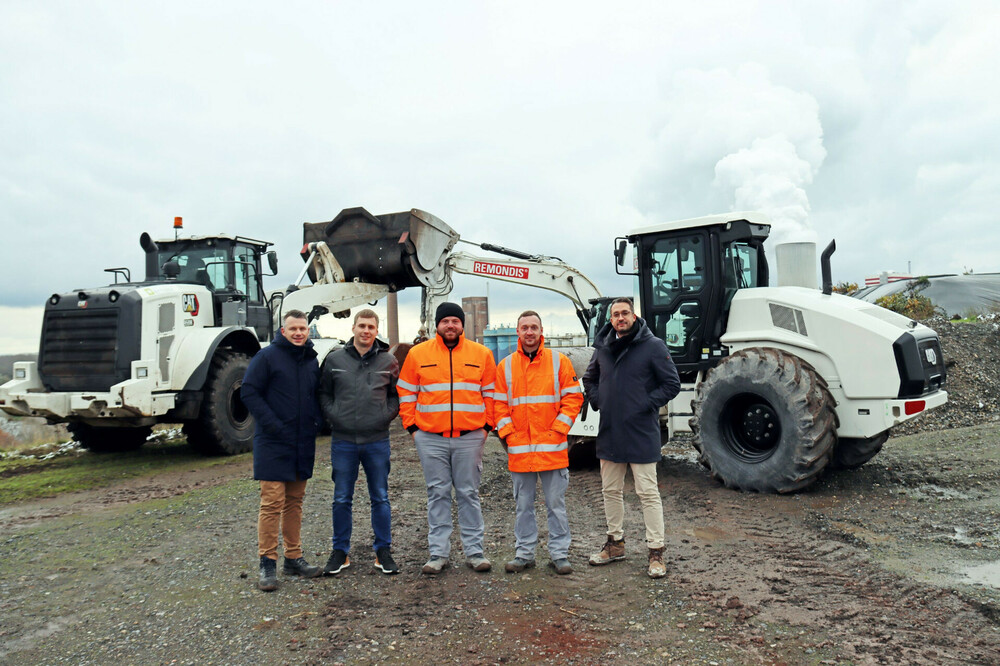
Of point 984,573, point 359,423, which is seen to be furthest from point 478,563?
point 984,573

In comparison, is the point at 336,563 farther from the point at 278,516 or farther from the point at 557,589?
the point at 557,589

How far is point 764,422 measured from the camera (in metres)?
7.14

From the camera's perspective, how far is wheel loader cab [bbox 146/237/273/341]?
11.0 m

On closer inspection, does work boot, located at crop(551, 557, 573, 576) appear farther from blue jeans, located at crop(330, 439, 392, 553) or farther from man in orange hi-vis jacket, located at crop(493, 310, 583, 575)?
blue jeans, located at crop(330, 439, 392, 553)

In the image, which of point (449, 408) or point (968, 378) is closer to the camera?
point (449, 408)

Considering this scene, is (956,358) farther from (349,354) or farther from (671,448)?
(349,354)

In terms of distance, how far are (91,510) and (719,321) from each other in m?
6.67

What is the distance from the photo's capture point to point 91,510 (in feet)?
24.6

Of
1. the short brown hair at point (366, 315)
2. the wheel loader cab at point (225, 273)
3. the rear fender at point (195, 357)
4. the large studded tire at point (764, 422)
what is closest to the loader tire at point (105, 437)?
the rear fender at point (195, 357)

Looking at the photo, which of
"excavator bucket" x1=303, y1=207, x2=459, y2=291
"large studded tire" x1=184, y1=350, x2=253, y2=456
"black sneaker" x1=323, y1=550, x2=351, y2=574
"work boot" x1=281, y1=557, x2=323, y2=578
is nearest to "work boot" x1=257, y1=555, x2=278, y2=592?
"work boot" x1=281, y1=557, x2=323, y2=578

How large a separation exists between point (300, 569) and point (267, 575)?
265 mm

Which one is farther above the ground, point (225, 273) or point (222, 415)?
point (225, 273)

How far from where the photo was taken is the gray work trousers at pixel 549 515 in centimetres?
498

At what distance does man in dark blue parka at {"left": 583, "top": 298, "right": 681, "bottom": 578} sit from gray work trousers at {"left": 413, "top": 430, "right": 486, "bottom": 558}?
84 centimetres
